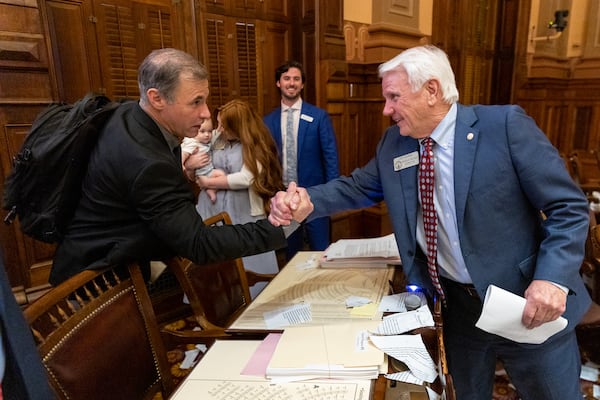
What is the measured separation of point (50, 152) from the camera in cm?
136

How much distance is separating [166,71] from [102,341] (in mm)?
811

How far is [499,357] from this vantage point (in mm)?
1530

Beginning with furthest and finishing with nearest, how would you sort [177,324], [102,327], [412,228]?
[177,324] → [412,228] → [102,327]

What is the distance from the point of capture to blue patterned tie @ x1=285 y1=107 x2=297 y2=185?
327cm

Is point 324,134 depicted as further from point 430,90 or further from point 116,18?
point 430,90

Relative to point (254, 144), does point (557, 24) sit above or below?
above

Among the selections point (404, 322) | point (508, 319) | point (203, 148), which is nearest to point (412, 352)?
point (404, 322)

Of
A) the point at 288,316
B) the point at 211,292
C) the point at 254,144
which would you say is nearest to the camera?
the point at 288,316

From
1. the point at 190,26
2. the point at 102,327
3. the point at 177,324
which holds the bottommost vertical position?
the point at 177,324

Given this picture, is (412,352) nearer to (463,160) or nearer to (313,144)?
(463,160)

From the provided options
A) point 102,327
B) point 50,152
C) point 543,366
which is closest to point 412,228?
point 543,366

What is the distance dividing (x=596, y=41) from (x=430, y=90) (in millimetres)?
6858

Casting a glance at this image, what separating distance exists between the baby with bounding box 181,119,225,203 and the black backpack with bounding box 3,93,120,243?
1.23 m

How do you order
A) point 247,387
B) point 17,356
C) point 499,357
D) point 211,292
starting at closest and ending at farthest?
1. point 17,356
2. point 247,387
3. point 499,357
4. point 211,292
